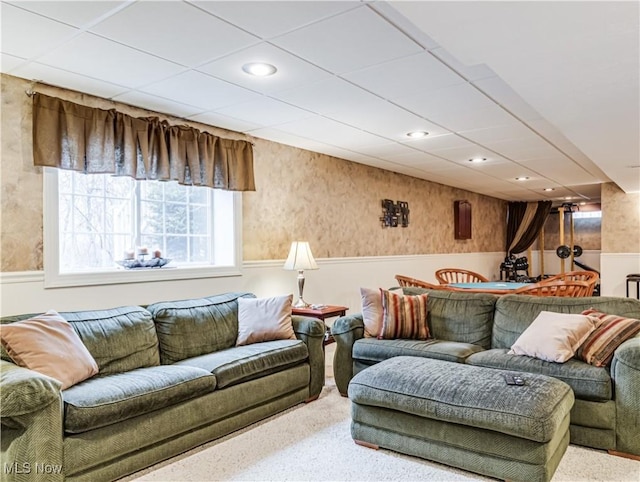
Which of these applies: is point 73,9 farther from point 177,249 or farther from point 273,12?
point 177,249

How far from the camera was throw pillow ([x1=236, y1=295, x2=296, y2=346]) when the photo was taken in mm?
3734

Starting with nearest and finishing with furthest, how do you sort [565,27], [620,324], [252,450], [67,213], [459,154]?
[565,27] → [252,450] → [620,324] → [67,213] → [459,154]

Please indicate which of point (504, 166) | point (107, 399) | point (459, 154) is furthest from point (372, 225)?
point (107, 399)

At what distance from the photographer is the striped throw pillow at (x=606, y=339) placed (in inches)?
115

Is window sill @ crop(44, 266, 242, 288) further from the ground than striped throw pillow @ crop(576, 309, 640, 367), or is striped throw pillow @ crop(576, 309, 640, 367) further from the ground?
window sill @ crop(44, 266, 242, 288)

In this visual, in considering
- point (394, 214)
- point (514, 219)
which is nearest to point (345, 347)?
point (394, 214)

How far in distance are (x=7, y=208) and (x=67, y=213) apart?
Answer: 472mm

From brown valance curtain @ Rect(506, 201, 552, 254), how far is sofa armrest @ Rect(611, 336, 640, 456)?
879 cm

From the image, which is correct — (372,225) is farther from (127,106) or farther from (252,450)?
(252,450)

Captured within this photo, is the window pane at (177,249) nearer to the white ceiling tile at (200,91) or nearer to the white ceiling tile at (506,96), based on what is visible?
the white ceiling tile at (200,91)

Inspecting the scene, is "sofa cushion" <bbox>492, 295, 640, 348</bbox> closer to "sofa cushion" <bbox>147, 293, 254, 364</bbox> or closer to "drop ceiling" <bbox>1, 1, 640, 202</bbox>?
"drop ceiling" <bbox>1, 1, 640, 202</bbox>

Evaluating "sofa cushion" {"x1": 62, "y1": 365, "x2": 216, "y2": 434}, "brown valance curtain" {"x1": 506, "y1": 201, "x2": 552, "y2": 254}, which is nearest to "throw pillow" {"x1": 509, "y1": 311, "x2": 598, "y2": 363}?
"sofa cushion" {"x1": 62, "y1": 365, "x2": 216, "y2": 434}

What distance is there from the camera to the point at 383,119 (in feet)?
13.8

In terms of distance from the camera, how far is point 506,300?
3783 millimetres
